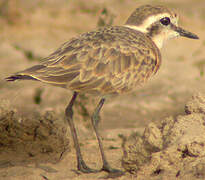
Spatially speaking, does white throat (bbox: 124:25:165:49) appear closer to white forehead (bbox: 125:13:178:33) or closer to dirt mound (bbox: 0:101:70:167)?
white forehead (bbox: 125:13:178:33)

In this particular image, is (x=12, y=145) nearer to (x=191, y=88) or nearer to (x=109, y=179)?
(x=109, y=179)

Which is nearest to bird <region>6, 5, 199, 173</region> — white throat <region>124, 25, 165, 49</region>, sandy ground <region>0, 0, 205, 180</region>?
white throat <region>124, 25, 165, 49</region>

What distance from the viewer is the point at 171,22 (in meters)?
4.89

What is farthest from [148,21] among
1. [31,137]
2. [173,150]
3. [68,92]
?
[68,92]

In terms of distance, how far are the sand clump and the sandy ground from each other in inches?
8.4

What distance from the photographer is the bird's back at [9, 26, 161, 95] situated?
4043mm

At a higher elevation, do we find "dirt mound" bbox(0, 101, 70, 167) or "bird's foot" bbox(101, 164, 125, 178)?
"dirt mound" bbox(0, 101, 70, 167)

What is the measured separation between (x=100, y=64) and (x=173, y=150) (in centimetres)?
106

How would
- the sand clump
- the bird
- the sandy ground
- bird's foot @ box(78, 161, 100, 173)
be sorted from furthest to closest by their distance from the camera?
1. the sandy ground
2. bird's foot @ box(78, 161, 100, 173)
3. the bird
4. the sand clump

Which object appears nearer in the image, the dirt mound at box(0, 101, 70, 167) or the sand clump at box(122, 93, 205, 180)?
the sand clump at box(122, 93, 205, 180)

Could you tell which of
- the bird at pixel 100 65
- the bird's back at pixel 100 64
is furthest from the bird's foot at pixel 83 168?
the bird's back at pixel 100 64

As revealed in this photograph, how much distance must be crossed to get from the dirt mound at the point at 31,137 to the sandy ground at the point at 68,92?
0.05 feet

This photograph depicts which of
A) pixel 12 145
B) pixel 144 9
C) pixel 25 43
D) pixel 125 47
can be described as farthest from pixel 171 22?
pixel 25 43

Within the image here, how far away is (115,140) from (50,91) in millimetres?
1908
